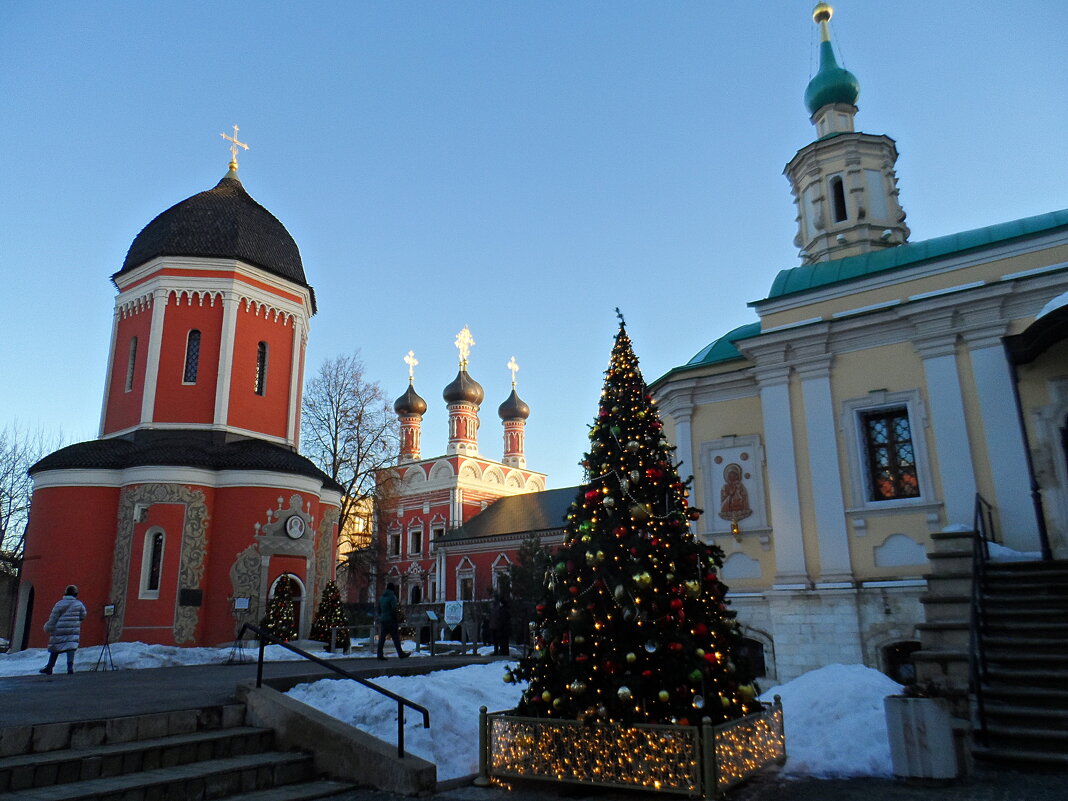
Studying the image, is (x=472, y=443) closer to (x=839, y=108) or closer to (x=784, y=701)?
(x=839, y=108)

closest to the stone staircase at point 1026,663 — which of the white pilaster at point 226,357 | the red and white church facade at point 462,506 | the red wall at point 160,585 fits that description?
the red wall at point 160,585

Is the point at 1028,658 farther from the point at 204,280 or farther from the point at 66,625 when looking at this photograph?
the point at 204,280

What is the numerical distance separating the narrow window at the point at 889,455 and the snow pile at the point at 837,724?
13.3 ft

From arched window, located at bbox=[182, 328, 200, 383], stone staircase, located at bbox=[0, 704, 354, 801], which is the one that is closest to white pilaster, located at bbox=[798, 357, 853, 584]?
stone staircase, located at bbox=[0, 704, 354, 801]

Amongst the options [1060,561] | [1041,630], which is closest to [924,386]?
[1060,561]

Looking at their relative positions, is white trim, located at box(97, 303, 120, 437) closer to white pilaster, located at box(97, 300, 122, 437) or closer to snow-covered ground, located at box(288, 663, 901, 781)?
white pilaster, located at box(97, 300, 122, 437)

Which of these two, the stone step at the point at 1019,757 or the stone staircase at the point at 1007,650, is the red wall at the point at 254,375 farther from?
the stone step at the point at 1019,757

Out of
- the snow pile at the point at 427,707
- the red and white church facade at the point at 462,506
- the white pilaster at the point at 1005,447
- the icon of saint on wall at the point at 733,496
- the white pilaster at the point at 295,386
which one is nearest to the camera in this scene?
the snow pile at the point at 427,707

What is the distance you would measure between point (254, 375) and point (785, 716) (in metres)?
17.9

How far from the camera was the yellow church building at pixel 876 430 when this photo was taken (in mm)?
11773

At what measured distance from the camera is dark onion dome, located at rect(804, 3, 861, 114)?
18.5 m

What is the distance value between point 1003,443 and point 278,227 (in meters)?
20.7

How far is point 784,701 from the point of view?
9.07m

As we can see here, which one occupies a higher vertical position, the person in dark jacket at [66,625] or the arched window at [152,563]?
the arched window at [152,563]
